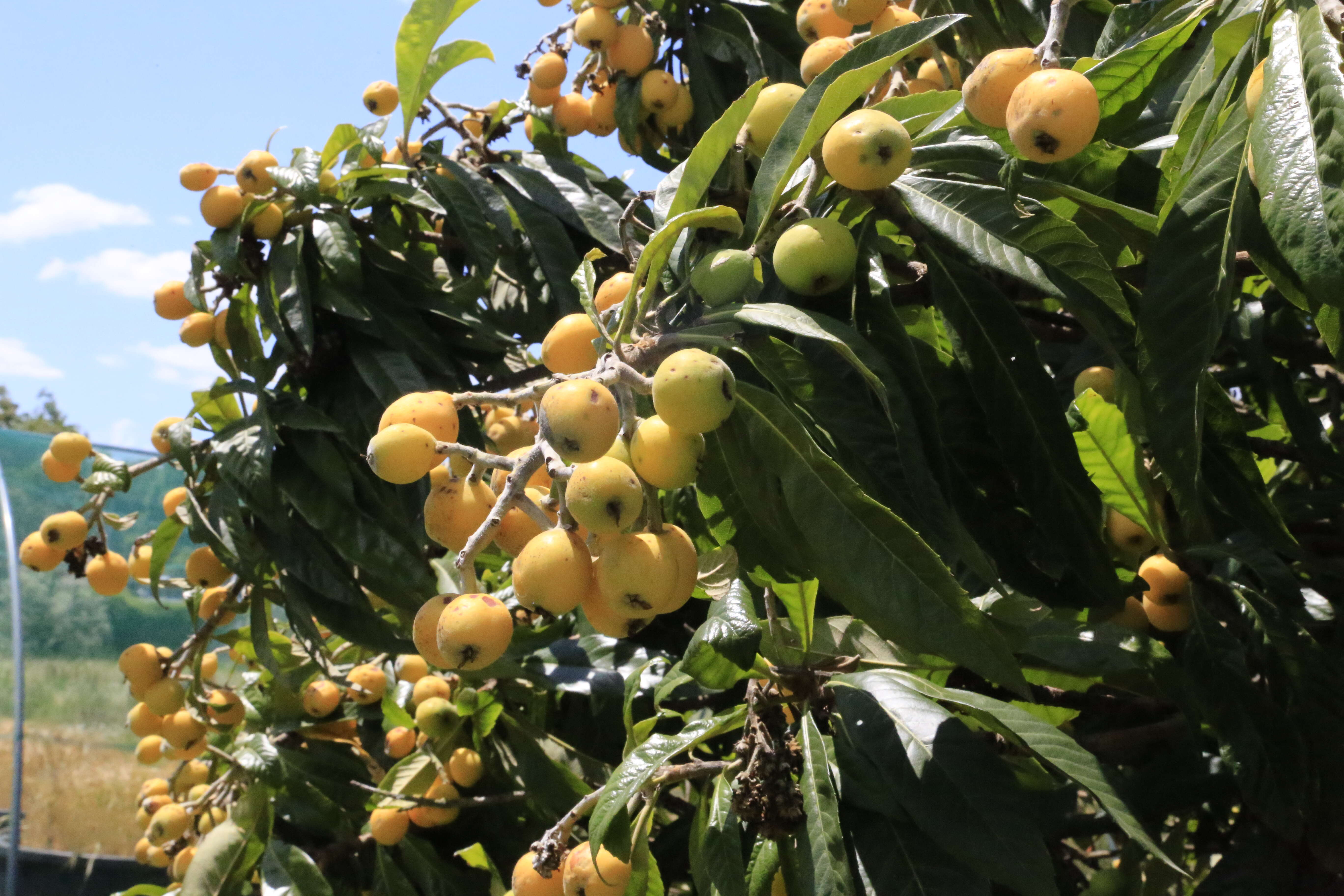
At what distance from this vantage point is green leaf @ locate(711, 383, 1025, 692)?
872 millimetres

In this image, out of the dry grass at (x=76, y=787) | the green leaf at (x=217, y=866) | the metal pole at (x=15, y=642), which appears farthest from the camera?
the dry grass at (x=76, y=787)

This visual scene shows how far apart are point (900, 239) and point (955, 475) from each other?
1.37ft

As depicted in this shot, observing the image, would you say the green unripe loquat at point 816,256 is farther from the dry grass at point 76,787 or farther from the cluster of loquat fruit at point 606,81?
the dry grass at point 76,787

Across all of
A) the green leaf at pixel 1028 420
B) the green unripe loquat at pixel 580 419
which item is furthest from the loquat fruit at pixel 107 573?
the green leaf at pixel 1028 420

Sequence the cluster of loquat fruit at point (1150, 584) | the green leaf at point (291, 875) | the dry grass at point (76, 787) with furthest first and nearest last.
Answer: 1. the dry grass at point (76, 787)
2. the green leaf at point (291, 875)
3. the cluster of loquat fruit at point (1150, 584)

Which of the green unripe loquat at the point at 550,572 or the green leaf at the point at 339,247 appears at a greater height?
the green leaf at the point at 339,247

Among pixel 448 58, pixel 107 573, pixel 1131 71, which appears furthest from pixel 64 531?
pixel 1131 71

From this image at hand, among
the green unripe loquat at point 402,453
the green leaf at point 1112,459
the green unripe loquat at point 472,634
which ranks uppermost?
the green unripe loquat at point 402,453

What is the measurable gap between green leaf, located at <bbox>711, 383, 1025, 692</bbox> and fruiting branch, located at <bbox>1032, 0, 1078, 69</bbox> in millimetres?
445

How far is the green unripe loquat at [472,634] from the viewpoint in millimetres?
971

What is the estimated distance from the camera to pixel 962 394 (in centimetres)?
118

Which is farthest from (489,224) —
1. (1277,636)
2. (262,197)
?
(1277,636)

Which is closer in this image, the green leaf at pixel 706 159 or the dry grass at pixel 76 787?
the green leaf at pixel 706 159

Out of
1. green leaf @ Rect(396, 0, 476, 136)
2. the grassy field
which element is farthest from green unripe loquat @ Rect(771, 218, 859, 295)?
the grassy field
